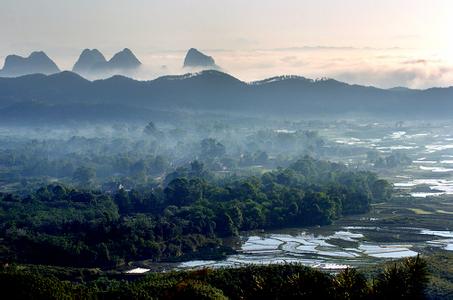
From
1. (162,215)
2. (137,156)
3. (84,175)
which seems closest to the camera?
(162,215)

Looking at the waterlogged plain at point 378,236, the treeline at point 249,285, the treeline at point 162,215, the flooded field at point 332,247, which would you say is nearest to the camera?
the treeline at point 249,285

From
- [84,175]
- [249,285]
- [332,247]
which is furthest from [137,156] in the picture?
[249,285]

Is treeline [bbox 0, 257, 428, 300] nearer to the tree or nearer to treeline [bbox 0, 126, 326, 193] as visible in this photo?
treeline [bbox 0, 126, 326, 193]

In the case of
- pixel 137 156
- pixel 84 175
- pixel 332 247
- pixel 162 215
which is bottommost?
pixel 332 247

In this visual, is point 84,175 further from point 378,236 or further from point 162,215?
point 378,236

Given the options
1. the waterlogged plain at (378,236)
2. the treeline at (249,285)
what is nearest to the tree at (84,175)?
the waterlogged plain at (378,236)

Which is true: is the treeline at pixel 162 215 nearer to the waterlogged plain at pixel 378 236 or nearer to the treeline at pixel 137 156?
the waterlogged plain at pixel 378 236

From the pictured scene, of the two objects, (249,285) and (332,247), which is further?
(332,247)

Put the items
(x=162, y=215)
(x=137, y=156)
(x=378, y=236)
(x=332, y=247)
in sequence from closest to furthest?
(x=332, y=247), (x=378, y=236), (x=162, y=215), (x=137, y=156)
